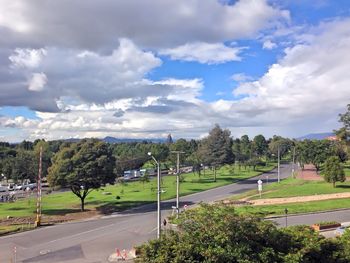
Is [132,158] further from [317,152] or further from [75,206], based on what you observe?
[75,206]

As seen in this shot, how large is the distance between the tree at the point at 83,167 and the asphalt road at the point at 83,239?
5045mm

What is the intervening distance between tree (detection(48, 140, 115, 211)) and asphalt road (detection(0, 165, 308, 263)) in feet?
16.6

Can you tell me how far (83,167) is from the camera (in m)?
49.1

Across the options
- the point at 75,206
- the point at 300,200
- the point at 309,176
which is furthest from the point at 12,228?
the point at 309,176

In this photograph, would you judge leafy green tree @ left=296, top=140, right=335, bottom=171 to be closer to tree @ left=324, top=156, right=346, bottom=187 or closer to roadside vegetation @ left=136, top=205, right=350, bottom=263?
tree @ left=324, top=156, right=346, bottom=187

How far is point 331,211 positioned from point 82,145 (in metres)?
28.4

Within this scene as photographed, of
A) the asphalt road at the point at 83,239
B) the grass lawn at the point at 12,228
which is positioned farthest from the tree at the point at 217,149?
the grass lawn at the point at 12,228

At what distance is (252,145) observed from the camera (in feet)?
415

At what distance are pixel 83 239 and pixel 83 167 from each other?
1471 centimetres

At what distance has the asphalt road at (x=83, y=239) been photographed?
99.0 ft

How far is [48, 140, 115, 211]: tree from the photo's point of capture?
161 ft

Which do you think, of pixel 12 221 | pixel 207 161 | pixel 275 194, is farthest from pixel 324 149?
pixel 12 221

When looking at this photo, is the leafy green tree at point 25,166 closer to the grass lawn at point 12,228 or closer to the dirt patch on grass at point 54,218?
the dirt patch on grass at point 54,218

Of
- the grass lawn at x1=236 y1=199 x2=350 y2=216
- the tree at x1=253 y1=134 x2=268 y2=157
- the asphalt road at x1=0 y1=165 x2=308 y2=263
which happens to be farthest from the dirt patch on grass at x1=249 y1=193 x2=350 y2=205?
the tree at x1=253 y1=134 x2=268 y2=157
